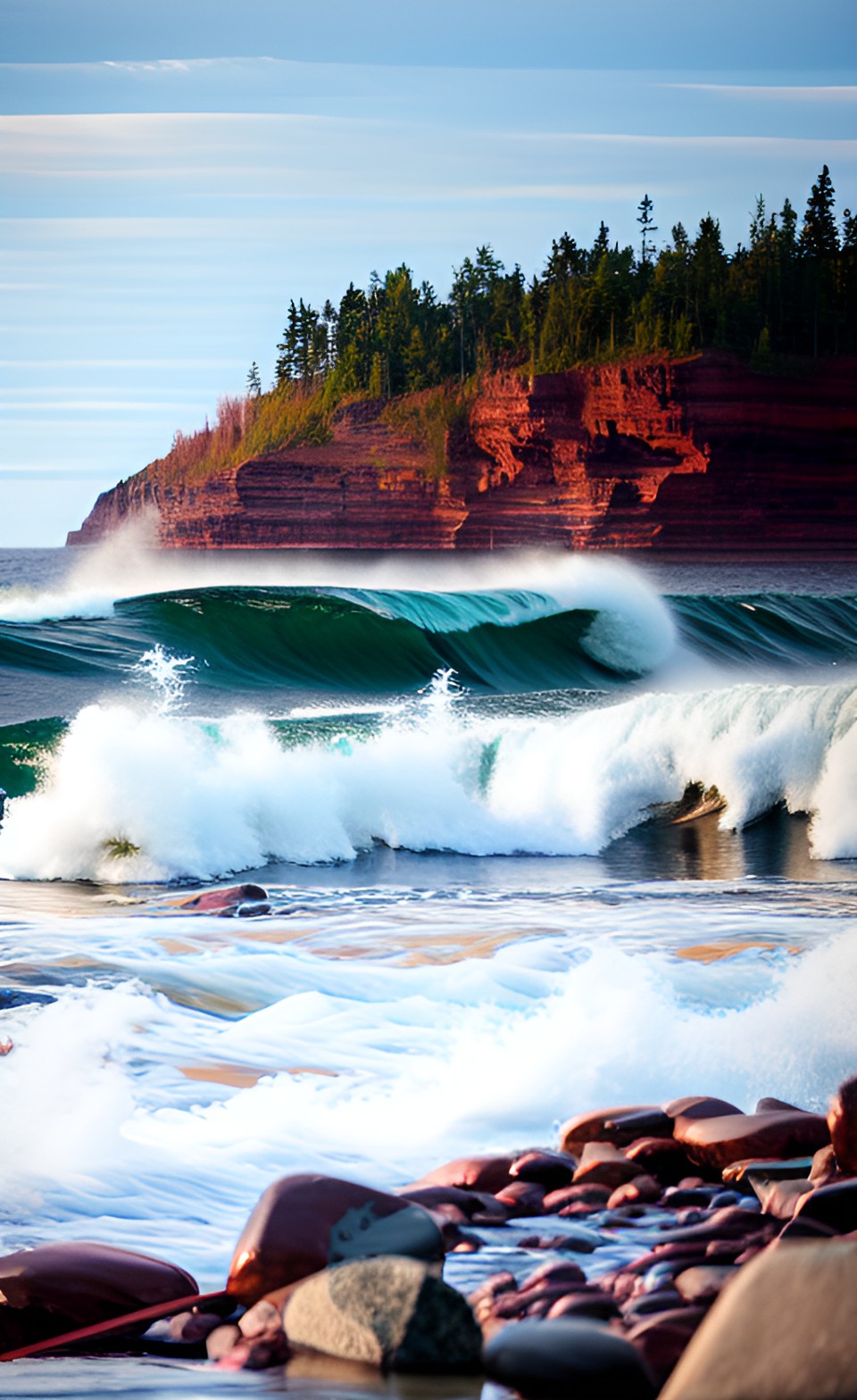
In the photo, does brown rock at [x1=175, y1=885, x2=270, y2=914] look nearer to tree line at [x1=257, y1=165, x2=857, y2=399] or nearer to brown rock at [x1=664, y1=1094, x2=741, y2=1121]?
brown rock at [x1=664, y1=1094, x2=741, y2=1121]

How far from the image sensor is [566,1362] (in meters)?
1.30

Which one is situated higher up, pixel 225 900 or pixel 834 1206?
pixel 834 1206

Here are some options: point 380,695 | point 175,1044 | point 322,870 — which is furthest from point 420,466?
point 175,1044

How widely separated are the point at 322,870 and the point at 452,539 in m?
24.5

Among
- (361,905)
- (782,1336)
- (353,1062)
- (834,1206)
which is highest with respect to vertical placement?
(782,1336)

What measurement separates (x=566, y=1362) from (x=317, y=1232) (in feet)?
1.54

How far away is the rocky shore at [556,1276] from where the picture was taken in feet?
3.52

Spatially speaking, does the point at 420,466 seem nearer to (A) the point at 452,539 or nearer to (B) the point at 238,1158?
(A) the point at 452,539

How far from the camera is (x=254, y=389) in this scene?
28.5 meters

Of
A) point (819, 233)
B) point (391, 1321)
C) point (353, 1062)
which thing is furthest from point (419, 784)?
point (819, 233)

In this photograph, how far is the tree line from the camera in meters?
27.1

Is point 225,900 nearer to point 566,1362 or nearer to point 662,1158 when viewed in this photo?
point 662,1158

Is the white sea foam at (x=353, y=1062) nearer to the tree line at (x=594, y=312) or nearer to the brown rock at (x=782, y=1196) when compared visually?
the brown rock at (x=782, y=1196)

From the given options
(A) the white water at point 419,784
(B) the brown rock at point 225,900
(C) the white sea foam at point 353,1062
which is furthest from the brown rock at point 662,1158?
(A) the white water at point 419,784
